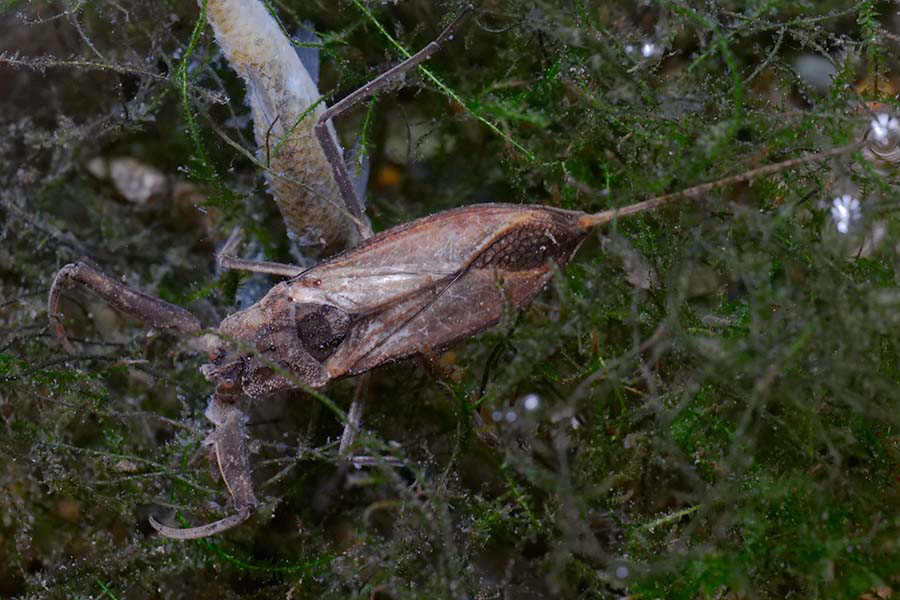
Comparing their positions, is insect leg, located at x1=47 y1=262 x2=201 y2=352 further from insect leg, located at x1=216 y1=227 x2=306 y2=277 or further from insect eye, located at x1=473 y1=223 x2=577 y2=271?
insect eye, located at x1=473 y1=223 x2=577 y2=271

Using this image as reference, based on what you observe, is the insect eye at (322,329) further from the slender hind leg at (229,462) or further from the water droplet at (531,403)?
the water droplet at (531,403)

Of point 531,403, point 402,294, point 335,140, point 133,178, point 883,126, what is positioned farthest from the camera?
point 133,178

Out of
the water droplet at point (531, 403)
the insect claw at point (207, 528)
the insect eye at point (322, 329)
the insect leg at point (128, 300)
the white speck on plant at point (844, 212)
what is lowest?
the water droplet at point (531, 403)

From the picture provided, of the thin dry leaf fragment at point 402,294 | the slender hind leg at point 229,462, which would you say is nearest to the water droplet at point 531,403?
the thin dry leaf fragment at point 402,294

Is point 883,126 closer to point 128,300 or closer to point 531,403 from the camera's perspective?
point 531,403

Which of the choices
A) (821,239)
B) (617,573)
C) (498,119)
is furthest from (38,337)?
(821,239)

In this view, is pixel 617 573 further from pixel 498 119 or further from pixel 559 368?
pixel 498 119

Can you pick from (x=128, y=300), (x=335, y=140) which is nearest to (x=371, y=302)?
(x=335, y=140)
